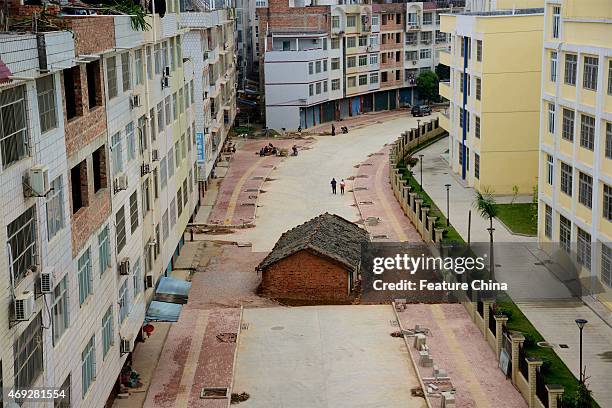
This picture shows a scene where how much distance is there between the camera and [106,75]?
73.5ft

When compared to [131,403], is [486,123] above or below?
above

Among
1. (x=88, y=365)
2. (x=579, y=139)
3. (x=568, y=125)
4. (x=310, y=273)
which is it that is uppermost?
(x=568, y=125)

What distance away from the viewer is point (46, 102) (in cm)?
1705

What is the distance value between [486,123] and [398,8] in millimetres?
41972

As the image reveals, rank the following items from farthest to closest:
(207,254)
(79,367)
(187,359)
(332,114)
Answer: (332,114), (207,254), (187,359), (79,367)

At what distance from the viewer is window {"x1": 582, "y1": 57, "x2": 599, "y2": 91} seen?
29.4 m

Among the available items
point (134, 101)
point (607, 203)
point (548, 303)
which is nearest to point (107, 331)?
point (134, 101)

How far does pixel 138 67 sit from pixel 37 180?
1227 cm

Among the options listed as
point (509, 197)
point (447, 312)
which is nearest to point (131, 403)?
point (447, 312)

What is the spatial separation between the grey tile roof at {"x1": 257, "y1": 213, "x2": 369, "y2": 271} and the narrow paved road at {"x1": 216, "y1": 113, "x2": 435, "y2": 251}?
365 centimetres

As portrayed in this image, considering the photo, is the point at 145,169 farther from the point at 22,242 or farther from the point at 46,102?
the point at 22,242

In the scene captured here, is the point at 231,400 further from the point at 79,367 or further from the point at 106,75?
the point at 106,75

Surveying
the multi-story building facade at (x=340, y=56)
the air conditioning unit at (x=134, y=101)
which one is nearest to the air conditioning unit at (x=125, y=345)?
the air conditioning unit at (x=134, y=101)

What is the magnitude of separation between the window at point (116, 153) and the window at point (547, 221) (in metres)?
16.8
